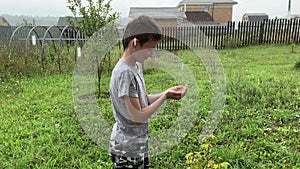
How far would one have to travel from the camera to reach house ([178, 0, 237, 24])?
2508cm

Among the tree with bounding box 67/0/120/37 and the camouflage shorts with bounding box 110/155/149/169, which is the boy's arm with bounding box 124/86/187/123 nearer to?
the camouflage shorts with bounding box 110/155/149/169

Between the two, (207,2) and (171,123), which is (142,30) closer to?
(171,123)

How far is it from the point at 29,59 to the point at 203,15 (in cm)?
1904

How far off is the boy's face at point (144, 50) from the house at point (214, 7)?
24.4m

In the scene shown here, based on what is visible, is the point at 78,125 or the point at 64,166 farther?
the point at 78,125

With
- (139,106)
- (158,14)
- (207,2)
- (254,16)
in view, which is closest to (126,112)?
(139,106)

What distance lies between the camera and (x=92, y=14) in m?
4.57

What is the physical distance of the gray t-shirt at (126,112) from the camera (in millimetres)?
1137

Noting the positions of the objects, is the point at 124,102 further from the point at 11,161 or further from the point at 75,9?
the point at 75,9

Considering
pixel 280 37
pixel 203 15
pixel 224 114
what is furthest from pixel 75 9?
pixel 203 15

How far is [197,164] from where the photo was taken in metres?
1.75

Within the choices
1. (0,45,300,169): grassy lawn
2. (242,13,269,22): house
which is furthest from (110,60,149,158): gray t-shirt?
(242,13,269,22): house

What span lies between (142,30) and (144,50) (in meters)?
0.09

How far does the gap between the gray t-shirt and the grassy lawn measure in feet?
3.35
